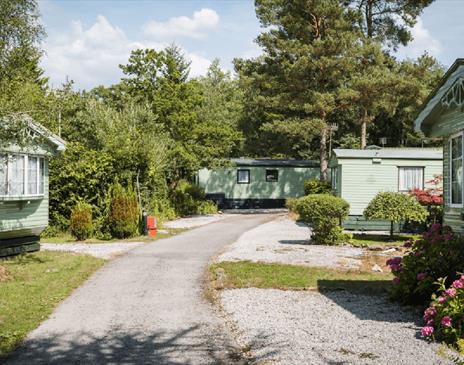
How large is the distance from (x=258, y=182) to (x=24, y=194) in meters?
23.4

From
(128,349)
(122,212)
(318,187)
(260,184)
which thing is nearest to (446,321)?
(128,349)

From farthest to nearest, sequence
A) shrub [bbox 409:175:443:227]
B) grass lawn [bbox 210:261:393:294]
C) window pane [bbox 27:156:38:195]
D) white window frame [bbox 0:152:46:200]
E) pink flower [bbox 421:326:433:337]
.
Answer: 1. shrub [bbox 409:175:443:227]
2. window pane [bbox 27:156:38:195]
3. white window frame [bbox 0:152:46:200]
4. grass lawn [bbox 210:261:393:294]
5. pink flower [bbox 421:326:433:337]

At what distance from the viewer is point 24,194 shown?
15.3m

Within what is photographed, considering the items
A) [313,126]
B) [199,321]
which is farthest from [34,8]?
[313,126]

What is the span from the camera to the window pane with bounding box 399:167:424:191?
23.4 meters

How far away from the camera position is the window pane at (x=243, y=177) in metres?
37.0

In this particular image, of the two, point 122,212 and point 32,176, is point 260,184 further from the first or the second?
point 32,176

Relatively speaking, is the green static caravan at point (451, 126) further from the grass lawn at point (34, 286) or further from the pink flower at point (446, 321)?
the grass lawn at point (34, 286)

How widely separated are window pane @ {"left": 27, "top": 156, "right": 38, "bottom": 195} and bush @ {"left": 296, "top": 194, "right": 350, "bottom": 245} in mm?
8636

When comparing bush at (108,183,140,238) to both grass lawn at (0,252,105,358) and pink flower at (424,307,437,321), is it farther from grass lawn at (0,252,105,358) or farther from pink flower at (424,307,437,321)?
pink flower at (424,307,437,321)

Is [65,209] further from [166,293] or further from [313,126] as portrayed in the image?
[313,126]

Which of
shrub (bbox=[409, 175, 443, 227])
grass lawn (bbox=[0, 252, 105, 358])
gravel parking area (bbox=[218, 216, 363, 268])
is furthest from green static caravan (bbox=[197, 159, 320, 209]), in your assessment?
grass lawn (bbox=[0, 252, 105, 358])

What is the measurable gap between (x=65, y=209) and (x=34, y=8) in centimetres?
1006

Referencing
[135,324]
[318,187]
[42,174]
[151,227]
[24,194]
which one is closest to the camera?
[135,324]
